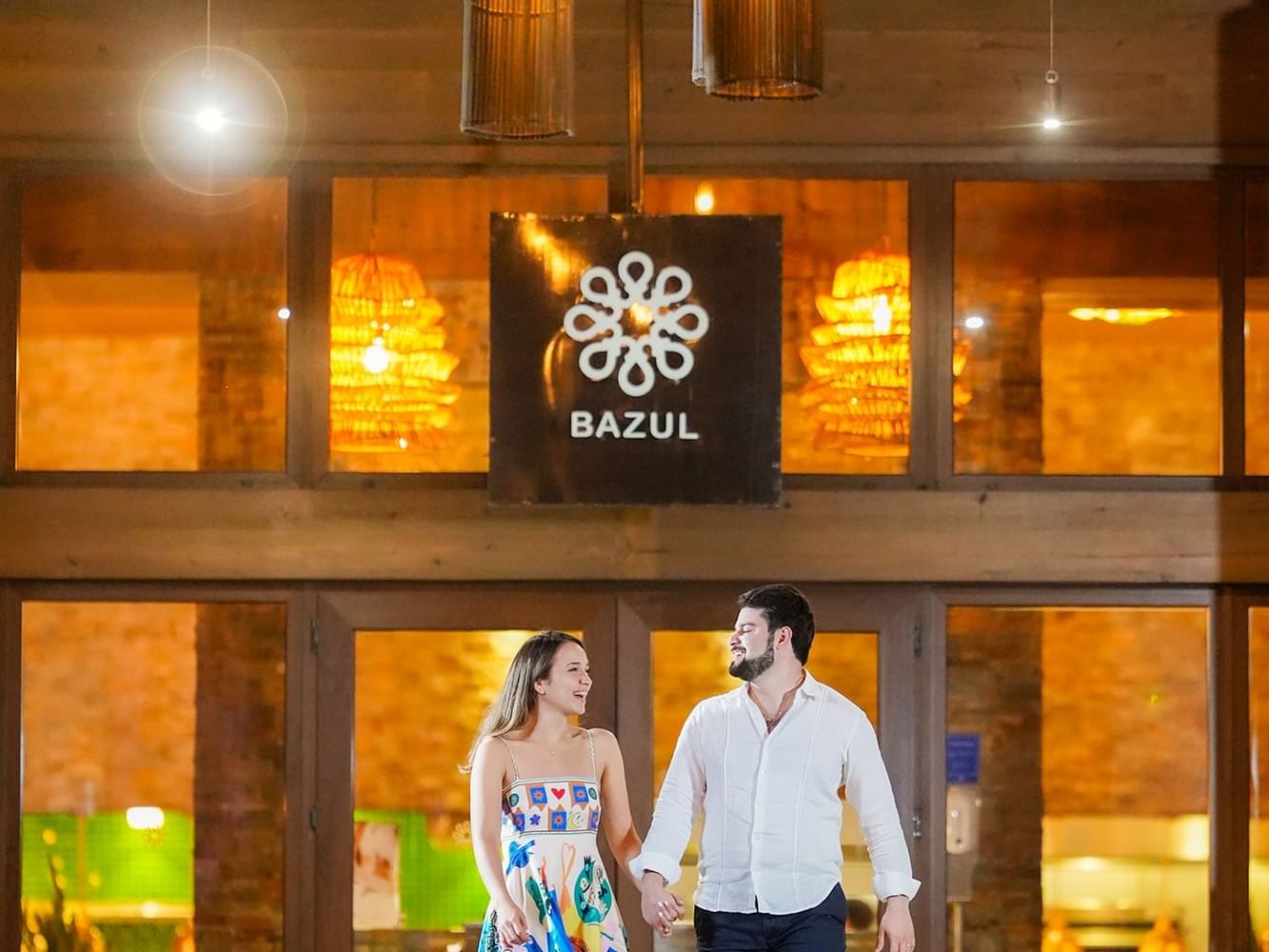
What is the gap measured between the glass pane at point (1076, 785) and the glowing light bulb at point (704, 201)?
1663mm

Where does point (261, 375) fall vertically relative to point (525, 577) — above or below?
above

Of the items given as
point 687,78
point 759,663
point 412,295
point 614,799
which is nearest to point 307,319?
point 412,295

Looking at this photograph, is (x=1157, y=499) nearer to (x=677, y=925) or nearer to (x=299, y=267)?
(x=677, y=925)

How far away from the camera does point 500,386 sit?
5836 millimetres

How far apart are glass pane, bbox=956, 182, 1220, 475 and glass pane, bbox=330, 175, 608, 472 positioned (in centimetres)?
148

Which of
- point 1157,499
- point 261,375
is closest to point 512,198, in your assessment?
point 261,375

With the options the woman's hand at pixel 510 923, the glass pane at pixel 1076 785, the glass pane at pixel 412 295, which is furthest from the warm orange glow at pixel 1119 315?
the woman's hand at pixel 510 923

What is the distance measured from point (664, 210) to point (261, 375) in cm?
153

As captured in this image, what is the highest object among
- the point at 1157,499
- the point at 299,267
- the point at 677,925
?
the point at 299,267

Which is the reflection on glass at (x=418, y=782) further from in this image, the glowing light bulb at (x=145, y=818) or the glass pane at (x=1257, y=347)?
the glass pane at (x=1257, y=347)

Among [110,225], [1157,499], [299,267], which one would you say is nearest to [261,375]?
[299,267]

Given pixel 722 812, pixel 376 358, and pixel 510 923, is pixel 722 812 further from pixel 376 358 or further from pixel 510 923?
pixel 376 358

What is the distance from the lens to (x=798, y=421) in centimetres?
599

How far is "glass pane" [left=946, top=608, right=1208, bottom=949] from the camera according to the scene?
595 cm
